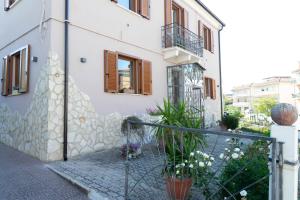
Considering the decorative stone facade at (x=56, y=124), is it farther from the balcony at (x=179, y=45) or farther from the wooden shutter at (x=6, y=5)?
the balcony at (x=179, y=45)

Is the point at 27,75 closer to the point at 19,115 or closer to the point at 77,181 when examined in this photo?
the point at 19,115

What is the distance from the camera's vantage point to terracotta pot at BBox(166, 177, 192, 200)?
132 inches

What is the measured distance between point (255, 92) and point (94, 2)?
62075 mm

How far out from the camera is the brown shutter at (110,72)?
7.12m

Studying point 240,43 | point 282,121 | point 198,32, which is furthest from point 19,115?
point 240,43

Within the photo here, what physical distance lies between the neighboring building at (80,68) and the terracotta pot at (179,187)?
3506 millimetres

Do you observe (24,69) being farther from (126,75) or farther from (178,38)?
(178,38)

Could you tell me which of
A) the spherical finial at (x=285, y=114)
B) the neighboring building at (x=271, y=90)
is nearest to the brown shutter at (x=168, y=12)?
the spherical finial at (x=285, y=114)

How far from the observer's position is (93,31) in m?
6.93

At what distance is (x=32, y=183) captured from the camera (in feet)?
14.3

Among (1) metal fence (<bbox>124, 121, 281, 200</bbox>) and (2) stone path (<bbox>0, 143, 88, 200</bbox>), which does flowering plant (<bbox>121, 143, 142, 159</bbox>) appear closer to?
(1) metal fence (<bbox>124, 121, 281, 200</bbox>)

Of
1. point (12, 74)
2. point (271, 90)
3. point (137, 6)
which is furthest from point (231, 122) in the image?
point (271, 90)

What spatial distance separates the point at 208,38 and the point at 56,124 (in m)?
11.4

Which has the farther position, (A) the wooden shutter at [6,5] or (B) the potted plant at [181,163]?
(A) the wooden shutter at [6,5]
